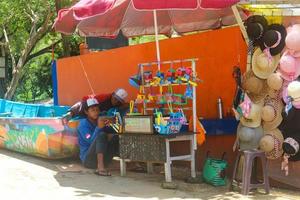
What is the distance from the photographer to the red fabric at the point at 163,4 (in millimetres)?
5797

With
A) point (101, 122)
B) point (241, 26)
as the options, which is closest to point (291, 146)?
point (241, 26)

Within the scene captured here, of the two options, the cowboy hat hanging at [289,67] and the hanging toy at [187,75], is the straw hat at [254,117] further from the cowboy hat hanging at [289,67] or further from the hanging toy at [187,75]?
the hanging toy at [187,75]

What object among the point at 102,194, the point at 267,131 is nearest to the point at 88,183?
the point at 102,194

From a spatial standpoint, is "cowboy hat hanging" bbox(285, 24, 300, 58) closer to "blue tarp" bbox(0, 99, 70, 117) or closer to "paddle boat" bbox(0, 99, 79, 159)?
"paddle boat" bbox(0, 99, 79, 159)

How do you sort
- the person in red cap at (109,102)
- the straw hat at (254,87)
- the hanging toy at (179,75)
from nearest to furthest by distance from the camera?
the straw hat at (254,87)
the hanging toy at (179,75)
the person in red cap at (109,102)

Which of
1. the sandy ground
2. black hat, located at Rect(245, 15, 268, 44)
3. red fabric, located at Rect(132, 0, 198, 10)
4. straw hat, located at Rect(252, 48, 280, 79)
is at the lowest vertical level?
the sandy ground

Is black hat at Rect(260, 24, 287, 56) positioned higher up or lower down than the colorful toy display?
higher up

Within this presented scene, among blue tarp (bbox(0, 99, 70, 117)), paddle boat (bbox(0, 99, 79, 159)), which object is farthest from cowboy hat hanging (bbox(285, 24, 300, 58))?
blue tarp (bbox(0, 99, 70, 117))

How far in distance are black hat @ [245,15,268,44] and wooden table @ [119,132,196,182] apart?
1.47 metres

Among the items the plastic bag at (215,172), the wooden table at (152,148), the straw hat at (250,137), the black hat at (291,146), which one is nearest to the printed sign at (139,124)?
the wooden table at (152,148)

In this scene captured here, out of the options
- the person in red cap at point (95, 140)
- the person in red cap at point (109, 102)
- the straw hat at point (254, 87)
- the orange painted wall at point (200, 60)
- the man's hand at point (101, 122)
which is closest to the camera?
the straw hat at point (254, 87)

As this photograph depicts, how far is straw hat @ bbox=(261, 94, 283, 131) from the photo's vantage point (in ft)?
20.6

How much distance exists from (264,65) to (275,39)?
0.35 m

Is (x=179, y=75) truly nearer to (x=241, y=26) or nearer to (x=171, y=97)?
(x=171, y=97)
